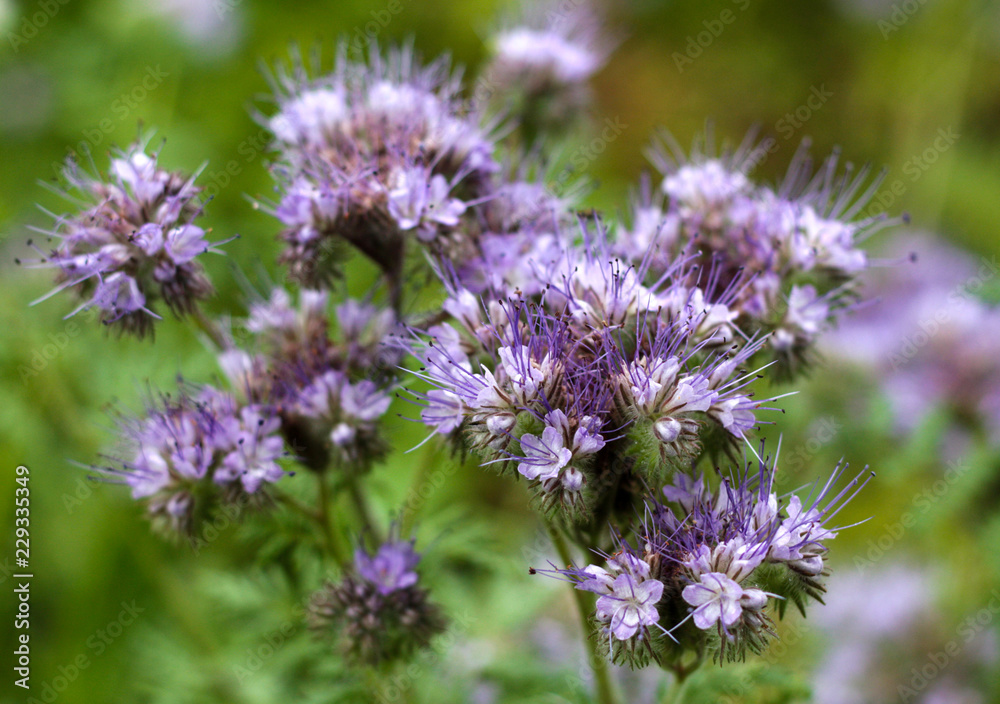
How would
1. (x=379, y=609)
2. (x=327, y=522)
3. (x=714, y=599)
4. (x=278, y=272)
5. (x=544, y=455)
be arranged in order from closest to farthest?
(x=714, y=599) < (x=544, y=455) < (x=379, y=609) < (x=327, y=522) < (x=278, y=272)

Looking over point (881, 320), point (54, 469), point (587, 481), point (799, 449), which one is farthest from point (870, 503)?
point (54, 469)

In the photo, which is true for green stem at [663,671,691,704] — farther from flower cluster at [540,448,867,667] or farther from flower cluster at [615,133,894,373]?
flower cluster at [615,133,894,373]

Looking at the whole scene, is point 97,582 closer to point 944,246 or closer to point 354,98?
point 354,98

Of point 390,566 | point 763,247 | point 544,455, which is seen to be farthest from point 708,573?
point 763,247

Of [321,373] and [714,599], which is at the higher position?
[321,373]

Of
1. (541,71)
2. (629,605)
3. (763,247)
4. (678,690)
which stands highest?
(541,71)

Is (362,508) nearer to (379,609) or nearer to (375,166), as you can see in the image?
(379,609)

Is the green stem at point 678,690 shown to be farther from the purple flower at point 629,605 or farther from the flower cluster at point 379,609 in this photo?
the flower cluster at point 379,609

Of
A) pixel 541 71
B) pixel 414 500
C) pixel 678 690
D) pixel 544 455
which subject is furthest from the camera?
pixel 541 71

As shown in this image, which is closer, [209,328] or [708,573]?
[708,573]
